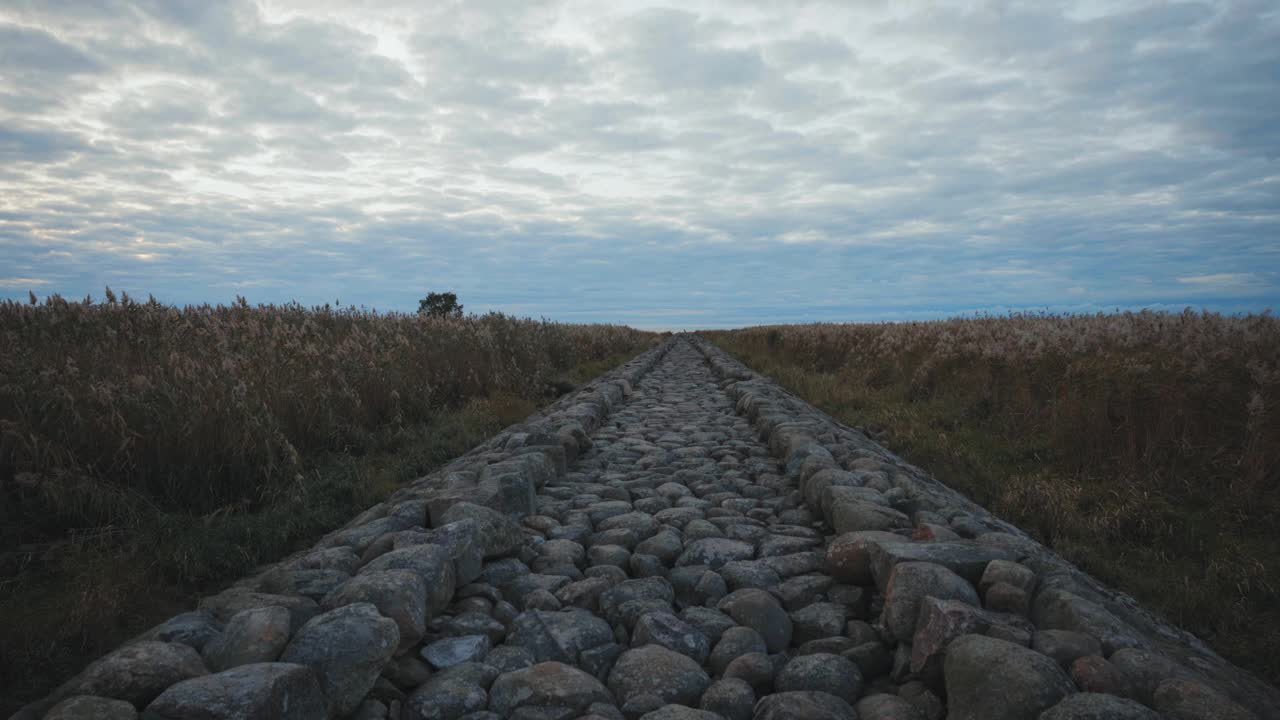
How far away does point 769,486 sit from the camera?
5082 millimetres

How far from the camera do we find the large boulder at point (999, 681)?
1988mm

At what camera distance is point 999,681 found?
203cm

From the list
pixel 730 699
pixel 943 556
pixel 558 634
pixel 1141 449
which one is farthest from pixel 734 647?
pixel 1141 449

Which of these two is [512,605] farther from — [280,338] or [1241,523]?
[280,338]

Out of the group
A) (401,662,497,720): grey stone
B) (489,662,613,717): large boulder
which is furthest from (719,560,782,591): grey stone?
(401,662,497,720): grey stone

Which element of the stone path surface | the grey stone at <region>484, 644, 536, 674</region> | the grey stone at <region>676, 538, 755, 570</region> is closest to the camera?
the stone path surface

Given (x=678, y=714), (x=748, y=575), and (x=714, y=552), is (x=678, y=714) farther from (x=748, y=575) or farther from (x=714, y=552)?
(x=714, y=552)

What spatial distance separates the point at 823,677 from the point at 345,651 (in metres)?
1.66

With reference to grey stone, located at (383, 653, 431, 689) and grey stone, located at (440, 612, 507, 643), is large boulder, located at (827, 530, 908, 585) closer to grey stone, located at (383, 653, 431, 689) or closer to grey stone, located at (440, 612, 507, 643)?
grey stone, located at (440, 612, 507, 643)

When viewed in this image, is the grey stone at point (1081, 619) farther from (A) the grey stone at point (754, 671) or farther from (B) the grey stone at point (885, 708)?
(A) the grey stone at point (754, 671)

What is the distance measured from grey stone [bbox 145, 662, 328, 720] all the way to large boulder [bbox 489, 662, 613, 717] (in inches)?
22.5

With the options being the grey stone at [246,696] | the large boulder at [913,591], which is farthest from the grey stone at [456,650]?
the large boulder at [913,591]

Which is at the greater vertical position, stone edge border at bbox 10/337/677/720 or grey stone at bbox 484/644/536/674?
stone edge border at bbox 10/337/677/720

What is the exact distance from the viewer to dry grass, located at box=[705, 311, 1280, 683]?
3754 millimetres
